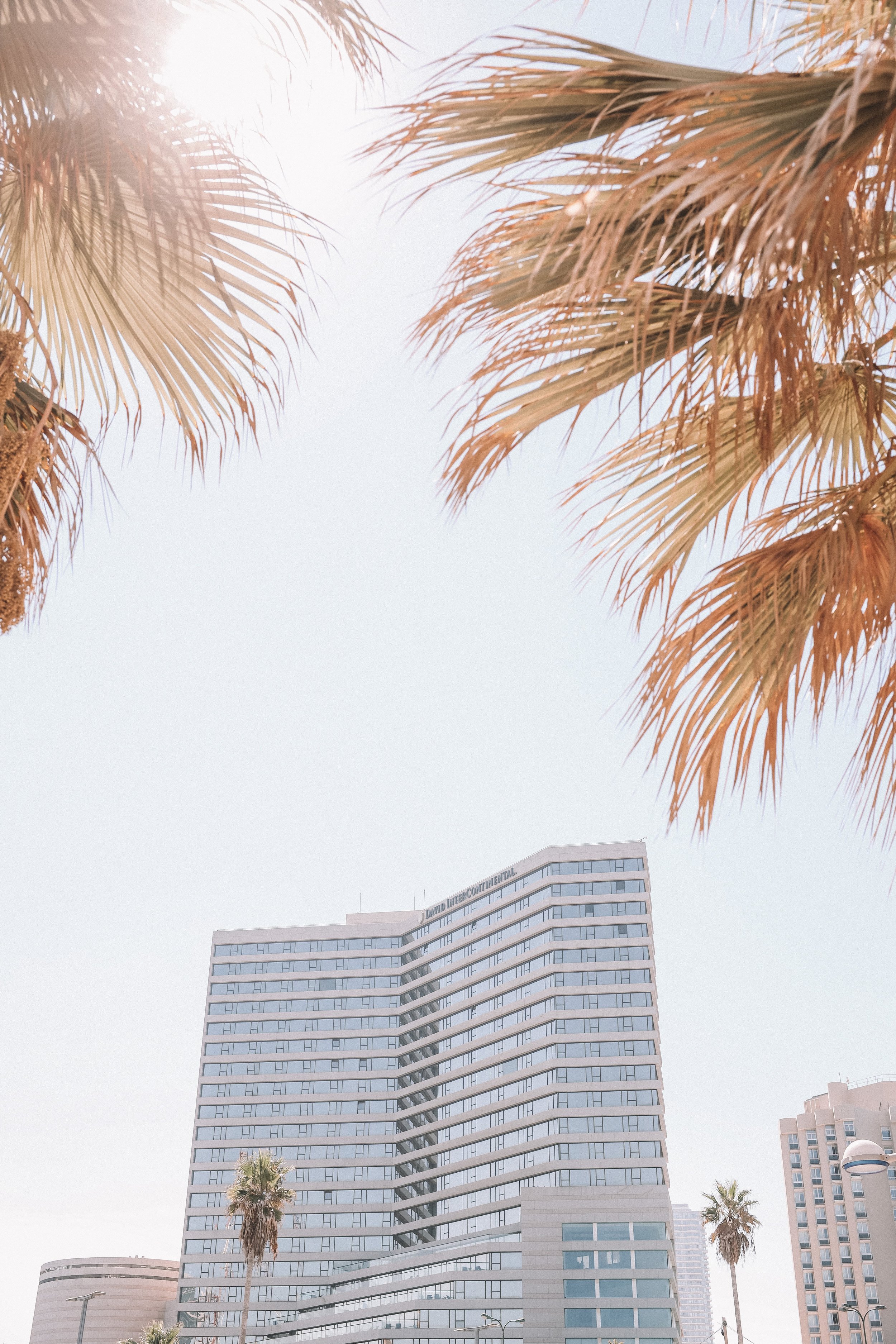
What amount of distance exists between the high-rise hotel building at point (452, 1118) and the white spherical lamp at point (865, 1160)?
68.4 metres

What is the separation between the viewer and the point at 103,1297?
105m

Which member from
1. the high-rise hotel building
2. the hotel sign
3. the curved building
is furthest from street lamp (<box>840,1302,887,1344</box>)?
the curved building

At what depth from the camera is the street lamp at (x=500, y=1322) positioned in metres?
71.2

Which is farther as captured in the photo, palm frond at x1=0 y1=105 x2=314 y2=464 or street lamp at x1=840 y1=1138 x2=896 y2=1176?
street lamp at x1=840 y1=1138 x2=896 y2=1176

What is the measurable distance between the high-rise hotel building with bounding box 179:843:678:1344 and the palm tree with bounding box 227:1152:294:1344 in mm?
31535

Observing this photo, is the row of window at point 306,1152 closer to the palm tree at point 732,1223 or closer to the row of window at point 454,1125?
the row of window at point 454,1125

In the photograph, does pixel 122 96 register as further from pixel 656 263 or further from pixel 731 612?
pixel 731 612

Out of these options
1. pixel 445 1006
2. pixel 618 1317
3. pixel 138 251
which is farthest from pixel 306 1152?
pixel 138 251

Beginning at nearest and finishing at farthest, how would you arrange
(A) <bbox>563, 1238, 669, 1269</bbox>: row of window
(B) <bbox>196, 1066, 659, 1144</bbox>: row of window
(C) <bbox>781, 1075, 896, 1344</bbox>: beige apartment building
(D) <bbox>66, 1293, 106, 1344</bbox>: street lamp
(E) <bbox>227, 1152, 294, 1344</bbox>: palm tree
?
Answer: (D) <bbox>66, 1293, 106, 1344</bbox>: street lamp < (E) <bbox>227, 1152, 294, 1344</bbox>: palm tree < (A) <bbox>563, 1238, 669, 1269</bbox>: row of window < (B) <bbox>196, 1066, 659, 1144</bbox>: row of window < (C) <bbox>781, 1075, 896, 1344</bbox>: beige apartment building

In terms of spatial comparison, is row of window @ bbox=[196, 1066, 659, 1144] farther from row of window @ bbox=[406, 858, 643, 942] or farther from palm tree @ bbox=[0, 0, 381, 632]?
palm tree @ bbox=[0, 0, 381, 632]

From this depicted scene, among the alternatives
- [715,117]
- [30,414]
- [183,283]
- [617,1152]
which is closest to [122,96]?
[183,283]

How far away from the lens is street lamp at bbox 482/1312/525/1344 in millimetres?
71188

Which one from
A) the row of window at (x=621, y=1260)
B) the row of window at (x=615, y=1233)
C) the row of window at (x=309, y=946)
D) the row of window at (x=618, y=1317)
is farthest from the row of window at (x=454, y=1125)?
the row of window at (x=309, y=946)

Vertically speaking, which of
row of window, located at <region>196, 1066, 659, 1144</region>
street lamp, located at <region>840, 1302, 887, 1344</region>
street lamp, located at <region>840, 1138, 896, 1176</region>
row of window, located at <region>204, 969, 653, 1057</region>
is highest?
row of window, located at <region>204, 969, 653, 1057</region>
